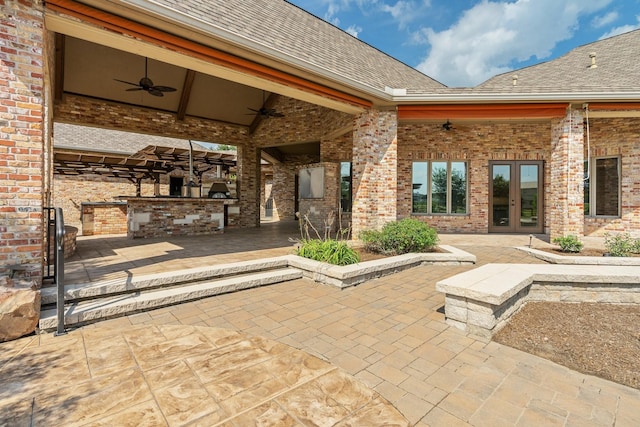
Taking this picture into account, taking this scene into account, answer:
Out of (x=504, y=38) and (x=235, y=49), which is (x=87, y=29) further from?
(x=504, y=38)

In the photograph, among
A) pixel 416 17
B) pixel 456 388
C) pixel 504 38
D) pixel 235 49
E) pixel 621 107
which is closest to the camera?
pixel 456 388

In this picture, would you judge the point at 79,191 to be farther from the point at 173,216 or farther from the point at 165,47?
the point at 165,47

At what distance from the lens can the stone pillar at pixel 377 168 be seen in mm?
7504

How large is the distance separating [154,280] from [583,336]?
182 inches

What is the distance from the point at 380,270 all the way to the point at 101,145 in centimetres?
1543

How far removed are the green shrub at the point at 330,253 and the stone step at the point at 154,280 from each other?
1.61ft

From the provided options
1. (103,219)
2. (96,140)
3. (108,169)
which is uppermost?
(96,140)

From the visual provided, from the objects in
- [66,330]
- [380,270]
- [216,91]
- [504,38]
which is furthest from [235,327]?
[504,38]

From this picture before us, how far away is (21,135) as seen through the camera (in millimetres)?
3270

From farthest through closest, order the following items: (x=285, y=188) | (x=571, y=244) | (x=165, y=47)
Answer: (x=285, y=188) → (x=571, y=244) → (x=165, y=47)

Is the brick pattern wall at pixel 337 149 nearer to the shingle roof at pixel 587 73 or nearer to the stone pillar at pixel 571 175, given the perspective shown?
the shingle roof at pixel 587 73

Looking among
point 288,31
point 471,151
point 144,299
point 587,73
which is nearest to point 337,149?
point 471,151

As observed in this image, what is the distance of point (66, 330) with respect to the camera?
292 centimetres

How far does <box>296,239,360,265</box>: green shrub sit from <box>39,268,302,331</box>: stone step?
2.47 feet
